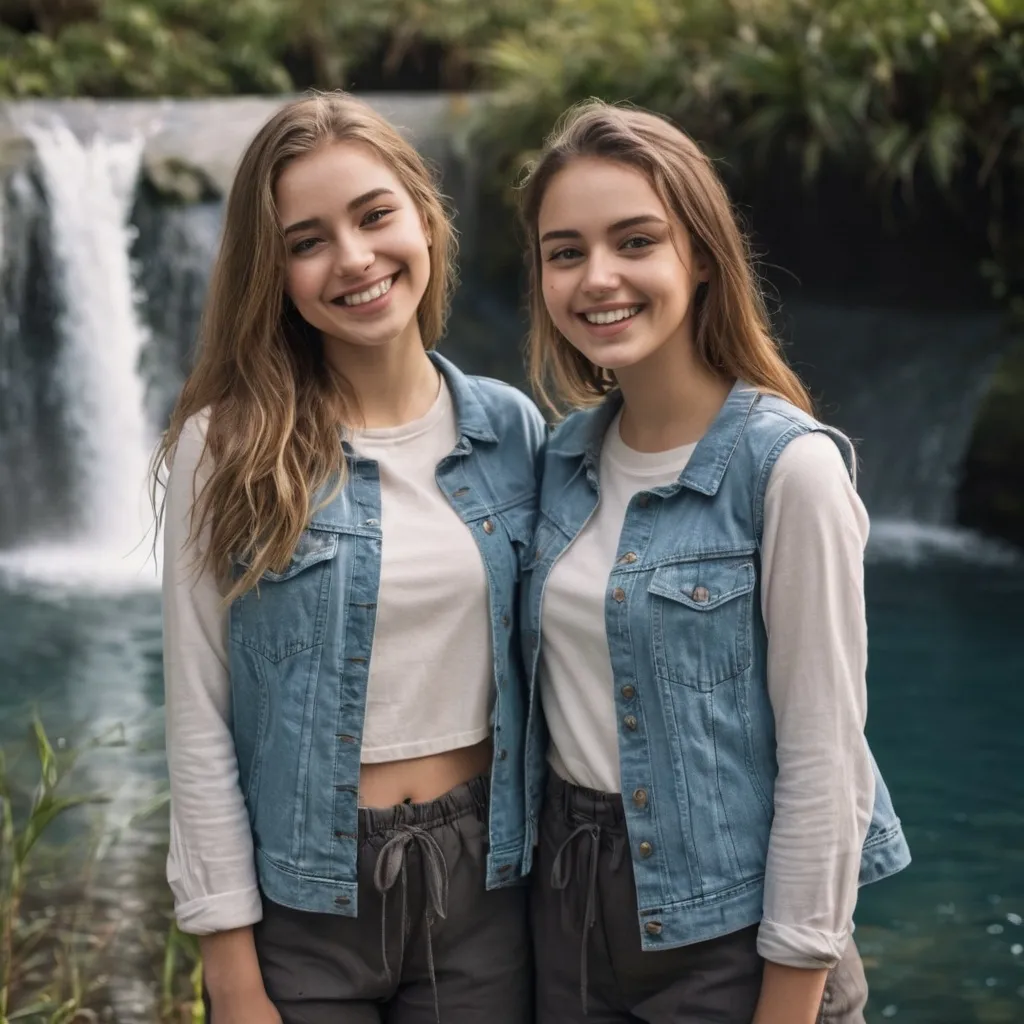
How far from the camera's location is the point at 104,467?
1023 centimetres

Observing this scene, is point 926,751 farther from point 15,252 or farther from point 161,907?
point 15,252

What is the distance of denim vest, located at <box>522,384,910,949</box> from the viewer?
219 centimetres

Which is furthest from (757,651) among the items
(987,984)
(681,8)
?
(681,8)

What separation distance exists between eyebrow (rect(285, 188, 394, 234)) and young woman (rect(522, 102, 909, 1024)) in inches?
10.2

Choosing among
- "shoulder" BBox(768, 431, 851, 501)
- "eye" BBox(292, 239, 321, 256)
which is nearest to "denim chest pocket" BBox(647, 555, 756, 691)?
"shoulder" BBox(768, 431, 851, 501)

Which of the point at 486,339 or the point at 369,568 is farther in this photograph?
the point at 486,339

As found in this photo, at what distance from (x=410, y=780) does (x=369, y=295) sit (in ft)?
2.63

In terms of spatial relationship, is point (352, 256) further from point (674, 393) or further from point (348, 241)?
point (674, 393)

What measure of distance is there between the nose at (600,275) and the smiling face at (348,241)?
0.34 m

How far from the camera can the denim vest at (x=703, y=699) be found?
2.19 meters

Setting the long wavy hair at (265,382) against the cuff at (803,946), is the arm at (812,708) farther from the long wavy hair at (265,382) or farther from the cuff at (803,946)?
the long wavy hair at (265,382)

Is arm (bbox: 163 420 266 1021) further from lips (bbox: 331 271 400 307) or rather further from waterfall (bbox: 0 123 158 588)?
waterfall (bbox: 0 123 158 588)

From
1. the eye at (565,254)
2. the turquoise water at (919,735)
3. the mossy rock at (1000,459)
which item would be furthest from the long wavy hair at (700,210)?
the mossy rock at (1000,459)

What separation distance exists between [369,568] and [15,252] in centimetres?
850
